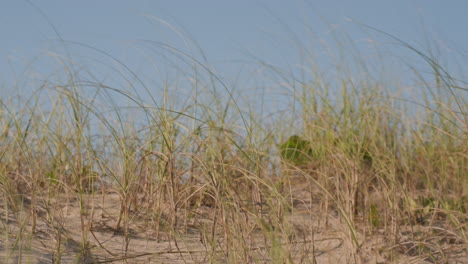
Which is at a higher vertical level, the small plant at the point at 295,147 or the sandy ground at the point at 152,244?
the small plant at the point at 295,147

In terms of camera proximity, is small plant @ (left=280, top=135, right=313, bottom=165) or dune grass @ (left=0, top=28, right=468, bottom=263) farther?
small plant @ (left=280, top=135, right=313, bottom=165)

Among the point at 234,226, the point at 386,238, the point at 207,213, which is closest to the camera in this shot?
the point at 234,226

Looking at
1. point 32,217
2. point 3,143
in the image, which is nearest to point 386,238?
point 32,217

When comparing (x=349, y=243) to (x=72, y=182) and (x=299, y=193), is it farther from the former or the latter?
(x=72, y=182)

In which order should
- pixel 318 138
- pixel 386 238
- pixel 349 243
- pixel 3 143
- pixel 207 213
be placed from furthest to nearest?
1. pixel 318 138
2. pixel 3 143
3. pixel 207 213
4. pixel 386 238
5. pixel 349 243

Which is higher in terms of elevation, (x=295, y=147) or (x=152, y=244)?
(x=295, y=147)

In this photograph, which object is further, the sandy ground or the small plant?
the small plant

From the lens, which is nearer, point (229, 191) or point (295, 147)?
point (229, 191)

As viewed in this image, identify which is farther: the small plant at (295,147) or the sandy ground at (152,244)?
the small plant at (295,147)

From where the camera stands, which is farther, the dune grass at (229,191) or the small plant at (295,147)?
the small plant at (295,147)

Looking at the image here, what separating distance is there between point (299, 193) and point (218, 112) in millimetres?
745

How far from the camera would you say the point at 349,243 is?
1.96 m

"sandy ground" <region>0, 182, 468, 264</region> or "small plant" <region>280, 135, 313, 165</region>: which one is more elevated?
"small plant" <region>280, 135, 313, 165</region>

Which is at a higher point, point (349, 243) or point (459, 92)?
point (459, 92)
